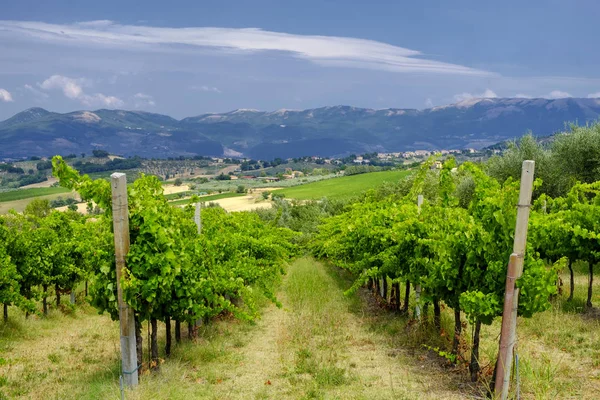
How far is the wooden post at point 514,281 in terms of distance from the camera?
820 centimetres

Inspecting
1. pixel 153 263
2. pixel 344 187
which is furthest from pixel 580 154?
pixel 344 187

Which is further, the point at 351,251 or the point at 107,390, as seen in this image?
the point at 351,251

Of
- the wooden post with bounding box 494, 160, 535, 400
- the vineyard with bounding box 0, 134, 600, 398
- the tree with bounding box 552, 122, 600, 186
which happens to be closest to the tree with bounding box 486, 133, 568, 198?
the tree with bounding box 552, 122, 600, 186

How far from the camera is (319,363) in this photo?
11.7 metres

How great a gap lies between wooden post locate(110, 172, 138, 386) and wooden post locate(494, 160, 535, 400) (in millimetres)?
6761

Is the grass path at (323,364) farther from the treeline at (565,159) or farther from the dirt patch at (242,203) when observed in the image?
the dirt patch at (242,203)

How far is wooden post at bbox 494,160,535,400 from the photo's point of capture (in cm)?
820

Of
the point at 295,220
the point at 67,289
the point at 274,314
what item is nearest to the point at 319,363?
the point at 274,314

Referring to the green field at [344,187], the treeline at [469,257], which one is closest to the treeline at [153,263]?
the treeline at [469,257]

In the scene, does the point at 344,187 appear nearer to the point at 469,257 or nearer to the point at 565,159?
the point at 565,159

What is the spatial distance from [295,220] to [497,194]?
151 feet

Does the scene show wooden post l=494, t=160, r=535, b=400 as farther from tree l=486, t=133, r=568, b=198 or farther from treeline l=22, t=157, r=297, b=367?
tree l=486, t=133, r=568, b=198

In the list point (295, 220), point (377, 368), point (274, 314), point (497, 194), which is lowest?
point (295, 220)

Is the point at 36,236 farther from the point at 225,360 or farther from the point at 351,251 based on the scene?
the point at 351,251
